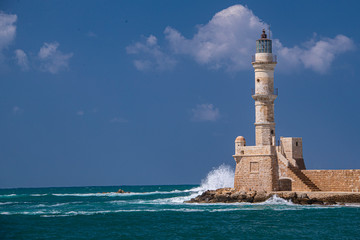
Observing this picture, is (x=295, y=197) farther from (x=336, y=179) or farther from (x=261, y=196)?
(x=336, y=179)

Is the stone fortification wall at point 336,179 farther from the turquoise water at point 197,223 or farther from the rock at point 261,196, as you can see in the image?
the rock at point 261,196

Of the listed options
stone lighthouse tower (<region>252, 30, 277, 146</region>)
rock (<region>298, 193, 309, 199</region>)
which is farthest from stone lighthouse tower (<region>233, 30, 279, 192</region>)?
rock (<region>298, 193, 309, 199</region>)

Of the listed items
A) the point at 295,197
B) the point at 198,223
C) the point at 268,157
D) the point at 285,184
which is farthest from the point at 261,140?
the point at 198,223

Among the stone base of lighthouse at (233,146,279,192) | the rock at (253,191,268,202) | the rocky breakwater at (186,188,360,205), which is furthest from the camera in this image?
the stone base of lighthouse at (233,146,279,192)

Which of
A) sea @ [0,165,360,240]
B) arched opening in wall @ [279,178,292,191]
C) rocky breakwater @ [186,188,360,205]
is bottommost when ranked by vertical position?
sea @ [0,165,360,240]

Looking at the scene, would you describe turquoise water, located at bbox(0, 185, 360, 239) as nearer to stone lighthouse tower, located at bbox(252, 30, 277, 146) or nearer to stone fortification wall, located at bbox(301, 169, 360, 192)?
stone fortification wall, located at bbox(301, 169, 360, 192)

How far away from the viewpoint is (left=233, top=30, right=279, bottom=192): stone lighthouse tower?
1596 inches

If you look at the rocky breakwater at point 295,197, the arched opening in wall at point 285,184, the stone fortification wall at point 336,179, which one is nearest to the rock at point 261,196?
the rocky breakwater at point 295,197

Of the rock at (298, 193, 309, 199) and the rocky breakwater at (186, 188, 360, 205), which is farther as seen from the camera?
the rock at (298, 193, 309, 199)

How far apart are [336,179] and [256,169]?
192 inches

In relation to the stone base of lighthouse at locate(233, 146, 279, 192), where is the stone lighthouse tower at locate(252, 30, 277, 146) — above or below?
above

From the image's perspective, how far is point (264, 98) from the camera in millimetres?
41281

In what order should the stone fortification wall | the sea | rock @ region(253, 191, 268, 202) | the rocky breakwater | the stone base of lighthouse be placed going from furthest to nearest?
the stone base of lighthouse, rock @ region(253, 191, 268, 202), the stone fortification wall, the rocky breakwater, the sea

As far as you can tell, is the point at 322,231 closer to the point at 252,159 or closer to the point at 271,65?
the point at 252,159
